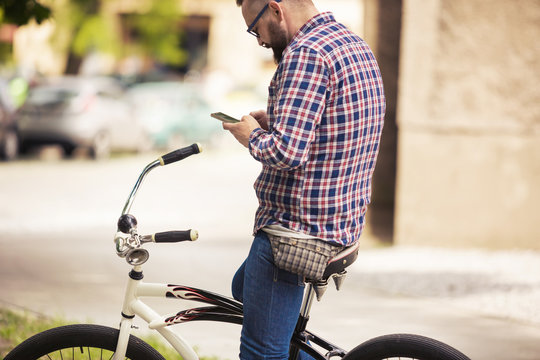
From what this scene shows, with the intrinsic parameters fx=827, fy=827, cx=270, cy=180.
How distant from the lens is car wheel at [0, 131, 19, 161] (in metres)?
16.3

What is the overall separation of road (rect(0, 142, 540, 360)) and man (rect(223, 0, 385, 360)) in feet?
7.39

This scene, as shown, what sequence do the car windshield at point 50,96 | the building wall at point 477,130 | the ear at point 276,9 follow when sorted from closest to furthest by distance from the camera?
the ear at point 276,9 < the building wall at point 477,130 < the car windshield at point 50,96

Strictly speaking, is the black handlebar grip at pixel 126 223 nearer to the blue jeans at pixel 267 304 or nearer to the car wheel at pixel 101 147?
the blue jeans at pixel 267 304

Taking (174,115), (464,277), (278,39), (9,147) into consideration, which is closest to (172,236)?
(278,39)

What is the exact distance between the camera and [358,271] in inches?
293

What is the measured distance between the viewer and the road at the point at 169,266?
5371mm

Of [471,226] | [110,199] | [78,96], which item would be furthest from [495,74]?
[78,96]

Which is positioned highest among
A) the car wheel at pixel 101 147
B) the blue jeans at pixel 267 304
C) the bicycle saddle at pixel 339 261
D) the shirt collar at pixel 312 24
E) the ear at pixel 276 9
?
the ear at pixel 276 9

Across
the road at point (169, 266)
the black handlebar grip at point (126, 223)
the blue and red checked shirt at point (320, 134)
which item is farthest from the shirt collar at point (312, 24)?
the road at point (169, 266)

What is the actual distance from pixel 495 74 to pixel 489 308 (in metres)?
2.97

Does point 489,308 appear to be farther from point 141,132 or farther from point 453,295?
point 141,132

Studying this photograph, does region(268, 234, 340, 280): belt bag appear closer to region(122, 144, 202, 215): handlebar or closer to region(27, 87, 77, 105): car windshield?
region(122, 144, 202, 215): handlebar

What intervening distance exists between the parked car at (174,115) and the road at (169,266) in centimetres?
538

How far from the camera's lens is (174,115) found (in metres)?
19.7
